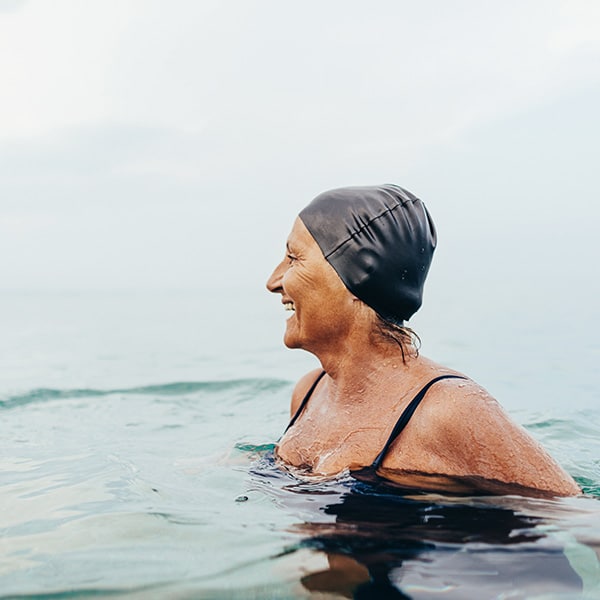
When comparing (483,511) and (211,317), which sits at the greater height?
(483,511)

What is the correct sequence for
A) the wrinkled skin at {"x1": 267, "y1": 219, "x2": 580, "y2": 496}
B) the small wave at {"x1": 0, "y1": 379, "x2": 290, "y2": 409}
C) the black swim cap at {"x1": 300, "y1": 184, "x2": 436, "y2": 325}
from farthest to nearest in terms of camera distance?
the small wave at {"x1": 0, "y1": 379, "x2": 290, "y2": 409}, the black swim cap at {"x1": 300, "y1": 184, "x2": 436, "y2": 325}, the wrinkled skin at {"x1": 267, "y1": 219, "x2": 580, "y2": 496}

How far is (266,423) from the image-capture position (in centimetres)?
801

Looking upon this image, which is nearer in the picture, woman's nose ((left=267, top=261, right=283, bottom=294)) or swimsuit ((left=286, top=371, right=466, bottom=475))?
swimsuit ((left=286, top=371, right=466, bottom=475))

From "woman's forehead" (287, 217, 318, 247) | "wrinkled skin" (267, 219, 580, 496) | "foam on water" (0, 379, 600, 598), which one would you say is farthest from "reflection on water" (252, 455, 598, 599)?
"woman's forehead" (287, 217, 318, 247)

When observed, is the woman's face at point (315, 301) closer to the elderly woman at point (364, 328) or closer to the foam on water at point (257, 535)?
the elderly woman at point (364, 328)

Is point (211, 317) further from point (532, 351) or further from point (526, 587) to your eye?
point (526, 587)

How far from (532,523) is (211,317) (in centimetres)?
2478

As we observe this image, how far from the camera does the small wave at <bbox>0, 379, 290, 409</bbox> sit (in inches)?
393

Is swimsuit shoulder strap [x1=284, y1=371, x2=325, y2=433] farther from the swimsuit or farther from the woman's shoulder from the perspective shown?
the swimsuit

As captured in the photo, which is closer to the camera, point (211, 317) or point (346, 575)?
point (346, 575)

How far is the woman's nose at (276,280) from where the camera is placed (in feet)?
13.7

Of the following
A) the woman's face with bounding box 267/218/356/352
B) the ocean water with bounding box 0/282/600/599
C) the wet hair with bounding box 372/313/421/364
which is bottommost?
the ocean water with bounding box 0/282/600/599

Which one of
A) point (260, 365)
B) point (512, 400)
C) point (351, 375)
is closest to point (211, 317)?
point (260, 365)

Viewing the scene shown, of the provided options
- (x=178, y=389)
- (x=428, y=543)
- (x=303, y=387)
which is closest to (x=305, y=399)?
(x=303, y=387)
